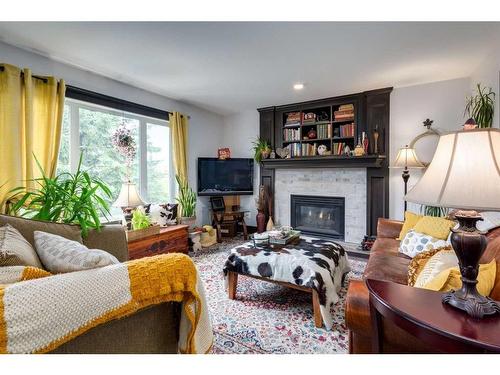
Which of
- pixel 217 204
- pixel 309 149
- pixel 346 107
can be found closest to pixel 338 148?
pixel 309 149

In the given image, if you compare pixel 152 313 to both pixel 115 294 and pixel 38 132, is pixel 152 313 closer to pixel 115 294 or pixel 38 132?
pixel 115 294

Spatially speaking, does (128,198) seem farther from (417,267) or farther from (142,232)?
(417,267)

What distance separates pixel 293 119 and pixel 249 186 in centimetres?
142

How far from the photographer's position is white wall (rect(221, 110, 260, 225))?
4867 millimetres

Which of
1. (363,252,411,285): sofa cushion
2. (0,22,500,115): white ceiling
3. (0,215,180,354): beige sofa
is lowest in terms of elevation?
(363,252,411,285): sofa cushion

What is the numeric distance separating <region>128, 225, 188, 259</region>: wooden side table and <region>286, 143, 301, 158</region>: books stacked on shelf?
2170mm

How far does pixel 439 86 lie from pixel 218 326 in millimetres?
3882

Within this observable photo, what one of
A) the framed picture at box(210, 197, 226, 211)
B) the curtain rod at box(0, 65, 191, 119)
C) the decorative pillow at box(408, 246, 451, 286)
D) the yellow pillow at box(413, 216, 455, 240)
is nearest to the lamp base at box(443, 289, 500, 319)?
the decorative pillow at box(408, 246, 451, 286)

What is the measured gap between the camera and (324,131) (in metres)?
4.15

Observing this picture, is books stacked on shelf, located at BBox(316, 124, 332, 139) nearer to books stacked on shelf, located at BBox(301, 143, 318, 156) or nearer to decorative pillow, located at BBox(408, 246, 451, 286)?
books stacked on shelf, located at BBox(301, 143, 318, 156)

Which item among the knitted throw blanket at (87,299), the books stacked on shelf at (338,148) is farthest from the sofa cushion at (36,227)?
the books stacked on shelf at (338,148)

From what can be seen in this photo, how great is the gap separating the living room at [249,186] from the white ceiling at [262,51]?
0.02 metres
